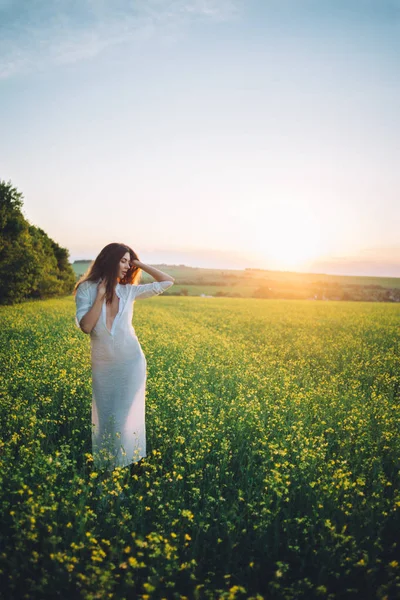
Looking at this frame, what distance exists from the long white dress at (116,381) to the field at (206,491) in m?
0.32

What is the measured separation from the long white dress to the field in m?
0.32

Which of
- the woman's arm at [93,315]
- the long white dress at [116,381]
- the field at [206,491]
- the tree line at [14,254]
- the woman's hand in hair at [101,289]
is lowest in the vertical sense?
the field at [206,491]

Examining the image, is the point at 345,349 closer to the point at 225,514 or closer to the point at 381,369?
the point at 381,369

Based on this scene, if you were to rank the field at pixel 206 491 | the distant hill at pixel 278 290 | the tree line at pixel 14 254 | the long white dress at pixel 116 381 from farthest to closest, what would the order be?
the distant hill at pixel 278 290
the tree line at pixel 14 254
the long white dress at pixel 116 381
the field at pixel 206 491

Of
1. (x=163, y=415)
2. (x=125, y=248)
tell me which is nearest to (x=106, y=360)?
(x=125, y=248)

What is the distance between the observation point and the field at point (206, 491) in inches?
119

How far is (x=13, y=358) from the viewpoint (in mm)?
8859

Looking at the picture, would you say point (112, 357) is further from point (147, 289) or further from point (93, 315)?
point (147, 289)

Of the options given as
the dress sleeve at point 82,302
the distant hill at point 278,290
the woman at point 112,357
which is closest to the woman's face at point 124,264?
the woman at point 112,357

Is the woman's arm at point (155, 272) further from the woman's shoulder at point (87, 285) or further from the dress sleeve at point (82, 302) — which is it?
the dress sleeve at point (82, 302)

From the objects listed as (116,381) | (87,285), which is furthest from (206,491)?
(87,285)

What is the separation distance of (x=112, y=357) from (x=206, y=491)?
193 centimetres

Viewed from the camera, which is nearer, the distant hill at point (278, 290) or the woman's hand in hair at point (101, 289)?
the woman's hand in hair at point (101, 289)

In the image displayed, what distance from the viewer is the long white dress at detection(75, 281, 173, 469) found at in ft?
13.9
